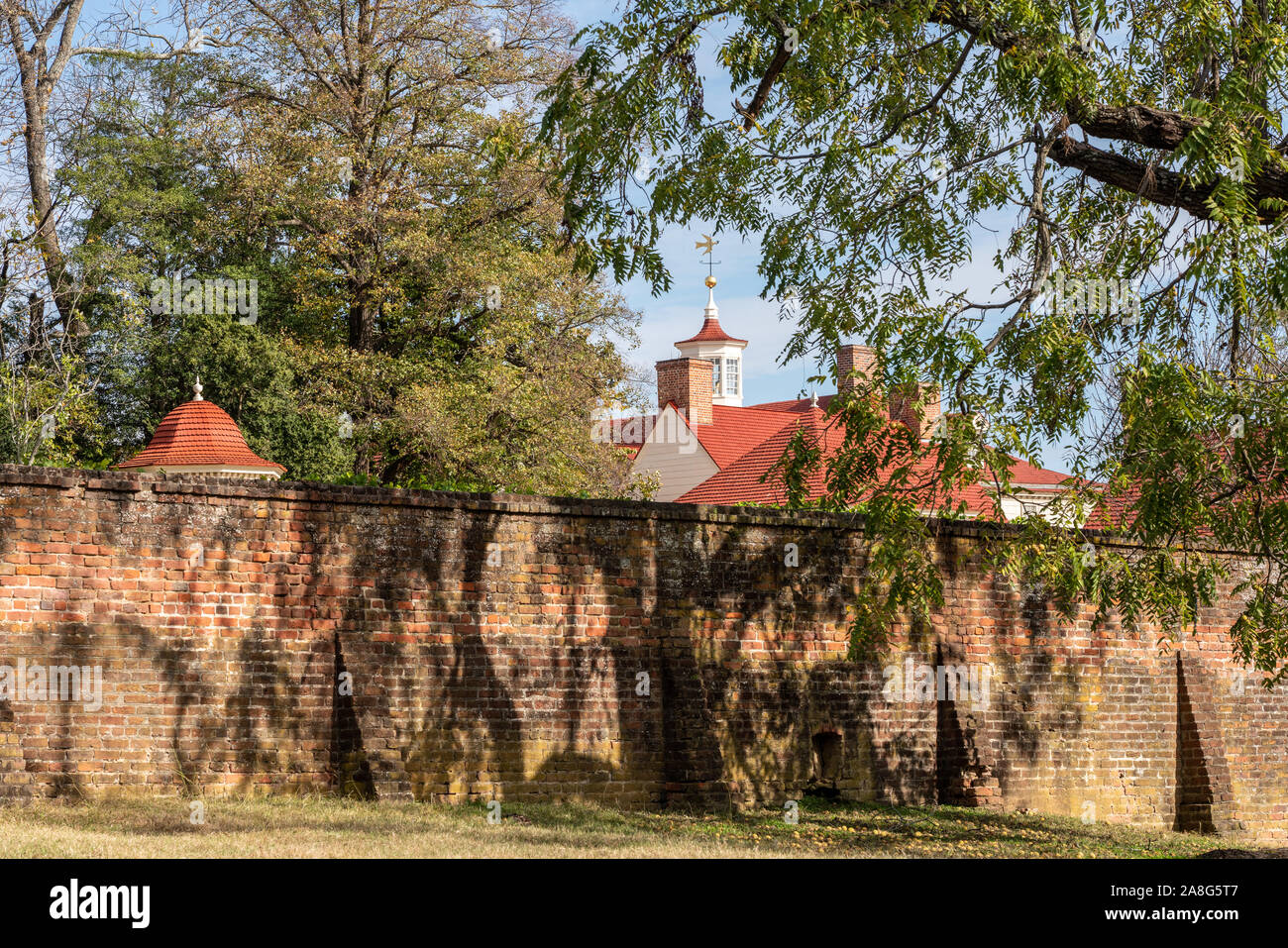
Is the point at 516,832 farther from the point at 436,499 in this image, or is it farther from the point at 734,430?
the point at 734,430

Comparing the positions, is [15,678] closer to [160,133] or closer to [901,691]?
[901,691]

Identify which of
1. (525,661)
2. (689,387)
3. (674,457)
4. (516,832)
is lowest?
(516,832)

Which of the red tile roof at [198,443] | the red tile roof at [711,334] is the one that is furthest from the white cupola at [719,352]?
the red tile roof at [198,443]

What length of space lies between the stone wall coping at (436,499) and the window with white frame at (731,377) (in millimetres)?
46429

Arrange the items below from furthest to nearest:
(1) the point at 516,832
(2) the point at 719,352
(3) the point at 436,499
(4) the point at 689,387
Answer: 1. (2) the point at 719,352
2. (4) the point at 689,387
3. (3) the point at 436,499
4. (1) the point at 516,832

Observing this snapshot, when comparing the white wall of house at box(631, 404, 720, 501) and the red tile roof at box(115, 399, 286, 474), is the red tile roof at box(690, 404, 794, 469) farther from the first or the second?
the red tile roof at box(115, 399, 286, 474)

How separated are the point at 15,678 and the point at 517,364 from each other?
1748 cm

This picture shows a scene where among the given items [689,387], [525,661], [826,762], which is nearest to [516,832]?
[525,661]

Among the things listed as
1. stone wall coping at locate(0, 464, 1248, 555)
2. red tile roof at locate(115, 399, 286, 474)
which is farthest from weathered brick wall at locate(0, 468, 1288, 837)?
red tile roof at locate(115, 399, 286, 474)

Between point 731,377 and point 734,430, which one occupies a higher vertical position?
point 731,377

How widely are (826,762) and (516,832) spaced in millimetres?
4467

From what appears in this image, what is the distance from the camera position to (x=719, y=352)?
59.4 m

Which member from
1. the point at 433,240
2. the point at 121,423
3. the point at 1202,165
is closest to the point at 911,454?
the point at 1202,165

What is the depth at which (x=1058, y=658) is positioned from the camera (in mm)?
14914
